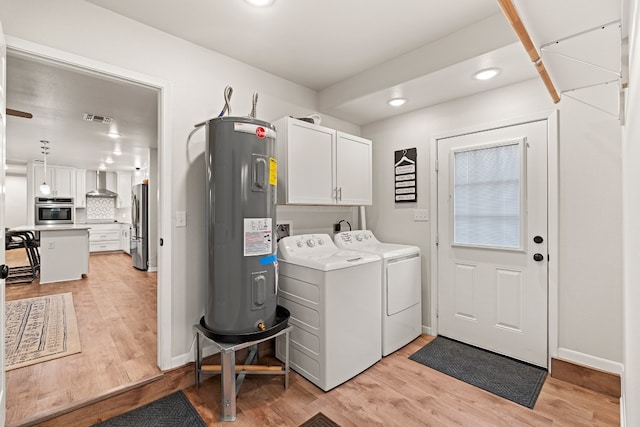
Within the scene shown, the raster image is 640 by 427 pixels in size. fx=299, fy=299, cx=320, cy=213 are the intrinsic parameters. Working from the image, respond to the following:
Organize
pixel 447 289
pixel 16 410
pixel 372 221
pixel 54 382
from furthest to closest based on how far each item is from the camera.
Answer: pixel 372 221 < pixel 447 289 < pixel 54 382 < pixel 16 410

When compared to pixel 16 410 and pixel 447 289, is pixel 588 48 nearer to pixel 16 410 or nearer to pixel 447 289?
pixel 447 289

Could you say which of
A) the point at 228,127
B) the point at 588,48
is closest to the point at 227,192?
the point at 228,127

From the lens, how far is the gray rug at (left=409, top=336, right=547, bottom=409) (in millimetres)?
2061

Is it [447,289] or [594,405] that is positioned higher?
[447,289]

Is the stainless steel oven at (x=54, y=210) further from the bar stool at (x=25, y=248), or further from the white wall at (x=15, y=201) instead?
the white wall at (x=15, y=201)

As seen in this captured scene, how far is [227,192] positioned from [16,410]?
68.4 inches

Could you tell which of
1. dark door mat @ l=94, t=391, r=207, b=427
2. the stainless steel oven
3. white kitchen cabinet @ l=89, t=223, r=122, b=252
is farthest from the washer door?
white kitchen cabinet @ l=89, t=223, r=122, b=252

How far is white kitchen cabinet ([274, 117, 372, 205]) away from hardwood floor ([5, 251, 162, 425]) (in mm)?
1713

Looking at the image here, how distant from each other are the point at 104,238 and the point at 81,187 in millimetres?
1467

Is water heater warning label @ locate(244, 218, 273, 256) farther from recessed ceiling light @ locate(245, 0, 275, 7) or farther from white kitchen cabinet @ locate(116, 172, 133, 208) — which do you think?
white kitchen cabinet @ locate(116, 172, 133, 208)

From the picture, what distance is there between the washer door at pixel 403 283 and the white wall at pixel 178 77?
1.55 metres

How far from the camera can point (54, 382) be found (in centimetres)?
204

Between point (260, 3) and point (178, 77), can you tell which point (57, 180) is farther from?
point (260, 3)

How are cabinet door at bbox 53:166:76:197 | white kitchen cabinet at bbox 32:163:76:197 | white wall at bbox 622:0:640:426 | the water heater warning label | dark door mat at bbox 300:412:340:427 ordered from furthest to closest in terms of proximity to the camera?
cabinet door at bbox 53:166:76:197 → white kitchen cabinet at bbox 32:163:76:197 → the water heater warning label → dark door mat at bbox 300:412:340:427 → white wall at bbox 622:0:640:426
